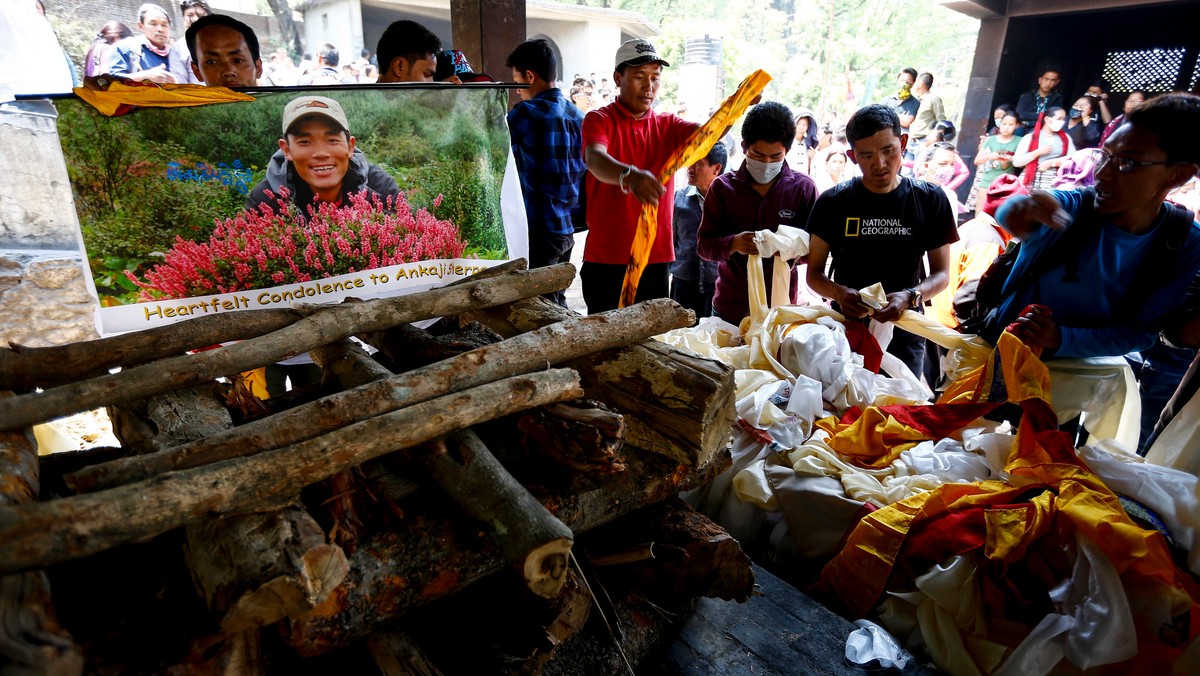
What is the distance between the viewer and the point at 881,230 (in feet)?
10.6

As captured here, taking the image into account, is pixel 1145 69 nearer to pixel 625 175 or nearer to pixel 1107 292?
pixel 1107 292

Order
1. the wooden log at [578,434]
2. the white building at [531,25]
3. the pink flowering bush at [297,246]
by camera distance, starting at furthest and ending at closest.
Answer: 1. the white building at [531,25]
2. the pink flowering bush at [297,246]
3. the wooden log at [578,434]

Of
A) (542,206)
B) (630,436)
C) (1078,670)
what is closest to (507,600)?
(630,436)

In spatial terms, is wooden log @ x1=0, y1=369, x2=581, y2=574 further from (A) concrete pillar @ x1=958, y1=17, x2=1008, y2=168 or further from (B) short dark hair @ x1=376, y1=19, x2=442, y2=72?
(A) concrete pillar @ x1=958, y1=17, x2=1008, y2=168

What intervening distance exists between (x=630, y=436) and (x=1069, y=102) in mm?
12545

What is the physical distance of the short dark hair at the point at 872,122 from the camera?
118 inches

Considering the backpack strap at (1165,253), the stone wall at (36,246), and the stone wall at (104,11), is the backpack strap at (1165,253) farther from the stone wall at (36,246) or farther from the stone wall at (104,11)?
the stone wall at (104,11)

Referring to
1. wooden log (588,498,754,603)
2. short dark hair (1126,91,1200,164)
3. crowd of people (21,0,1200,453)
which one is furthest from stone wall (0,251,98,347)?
short dark hair (1126,91,1200,164)

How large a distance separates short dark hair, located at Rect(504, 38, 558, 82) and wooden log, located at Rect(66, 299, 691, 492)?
8.40ft

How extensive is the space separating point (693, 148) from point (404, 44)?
1.75 m

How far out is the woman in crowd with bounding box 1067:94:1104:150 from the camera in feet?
30.0

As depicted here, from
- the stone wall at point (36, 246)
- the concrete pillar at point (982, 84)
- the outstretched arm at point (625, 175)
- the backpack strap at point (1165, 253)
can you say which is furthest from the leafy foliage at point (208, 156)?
the concrete pillar at point (982, 84)

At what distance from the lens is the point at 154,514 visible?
3.59 ft

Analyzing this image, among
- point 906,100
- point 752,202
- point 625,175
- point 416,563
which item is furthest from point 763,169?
point 906,100
